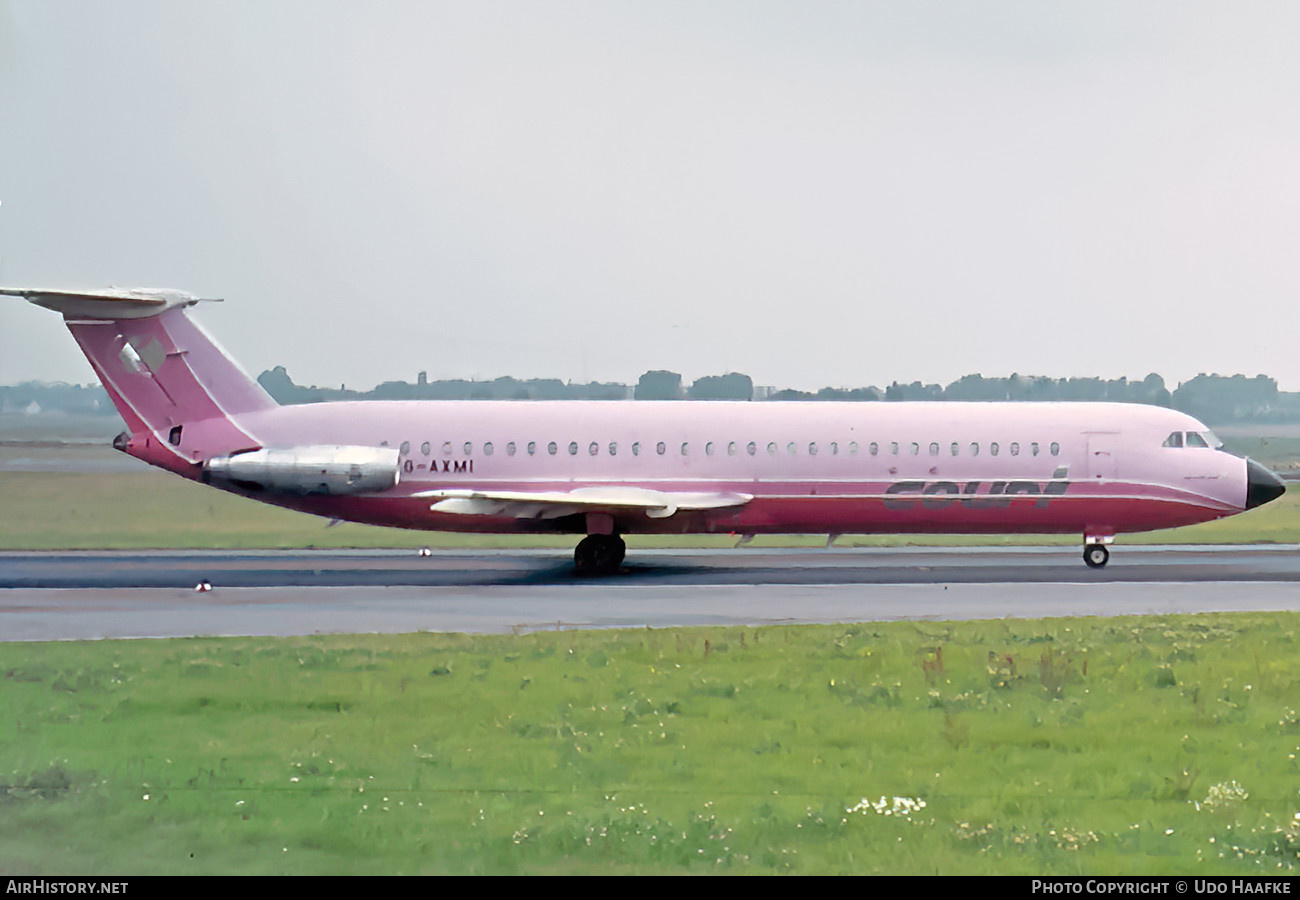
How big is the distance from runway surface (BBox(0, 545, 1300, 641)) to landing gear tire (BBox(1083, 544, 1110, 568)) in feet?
2.02

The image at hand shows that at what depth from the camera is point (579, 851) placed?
365 inches

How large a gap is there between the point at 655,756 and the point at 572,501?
18.6 meters

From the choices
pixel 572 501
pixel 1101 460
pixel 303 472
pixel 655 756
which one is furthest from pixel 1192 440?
pixel 655 756

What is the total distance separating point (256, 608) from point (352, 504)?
25.4 ft

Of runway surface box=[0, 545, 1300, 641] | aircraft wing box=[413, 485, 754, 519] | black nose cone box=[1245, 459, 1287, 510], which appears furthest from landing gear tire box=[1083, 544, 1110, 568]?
aircraft wing box=[413, 485, 754, 519]

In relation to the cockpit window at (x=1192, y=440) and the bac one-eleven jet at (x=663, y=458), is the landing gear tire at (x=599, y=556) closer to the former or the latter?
the bac one-eleven jet at (x=663, y=458)

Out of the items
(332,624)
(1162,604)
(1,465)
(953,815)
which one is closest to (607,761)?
(953,815)

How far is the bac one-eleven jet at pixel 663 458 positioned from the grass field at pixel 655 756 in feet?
39.4

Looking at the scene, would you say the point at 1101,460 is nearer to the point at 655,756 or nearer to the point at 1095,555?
the point at 1095,555

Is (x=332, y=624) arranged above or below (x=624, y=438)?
below

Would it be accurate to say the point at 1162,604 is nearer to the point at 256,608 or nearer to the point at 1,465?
the point at 256,608

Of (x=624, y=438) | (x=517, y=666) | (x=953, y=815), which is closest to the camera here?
(x=953, y=815)

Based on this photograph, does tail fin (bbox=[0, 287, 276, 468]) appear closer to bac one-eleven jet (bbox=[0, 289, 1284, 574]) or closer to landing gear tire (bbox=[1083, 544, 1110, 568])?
bac one-eleven jet (bbox=[0, 289, 1284, 574])

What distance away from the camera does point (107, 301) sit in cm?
3173
